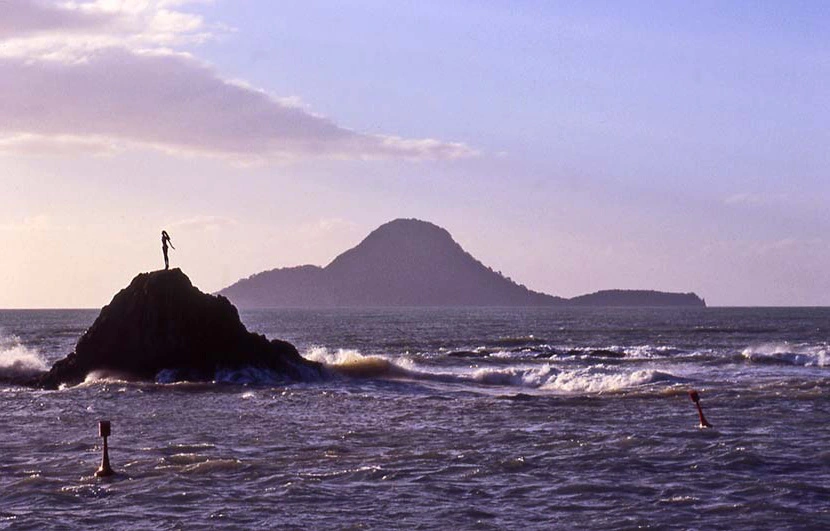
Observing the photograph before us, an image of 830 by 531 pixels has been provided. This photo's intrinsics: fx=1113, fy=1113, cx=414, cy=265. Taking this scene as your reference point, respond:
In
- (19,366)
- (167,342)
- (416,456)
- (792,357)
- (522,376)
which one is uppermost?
(167,342)

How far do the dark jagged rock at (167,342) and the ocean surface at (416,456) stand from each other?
145 centimetres

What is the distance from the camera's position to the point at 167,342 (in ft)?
146

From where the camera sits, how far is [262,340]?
46250 millimetres

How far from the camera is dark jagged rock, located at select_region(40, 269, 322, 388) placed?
43.9 metres

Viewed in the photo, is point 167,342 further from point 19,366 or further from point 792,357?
point 792,357

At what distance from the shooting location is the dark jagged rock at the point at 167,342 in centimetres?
4391

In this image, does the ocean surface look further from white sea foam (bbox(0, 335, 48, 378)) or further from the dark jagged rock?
white sea foam (bbox(0, 335, 48, 378))

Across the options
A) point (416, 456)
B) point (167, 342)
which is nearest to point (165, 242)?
point (167, 342)

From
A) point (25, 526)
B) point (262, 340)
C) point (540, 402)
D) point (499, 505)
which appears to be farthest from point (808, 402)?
point (25, 526)

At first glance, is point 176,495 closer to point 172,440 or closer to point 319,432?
point 172,440

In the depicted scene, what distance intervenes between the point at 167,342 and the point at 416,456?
2211cm

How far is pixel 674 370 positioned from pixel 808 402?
21128mm

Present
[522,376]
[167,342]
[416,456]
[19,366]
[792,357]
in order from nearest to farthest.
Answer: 1. [416,456]
2. [167,342]
3. [522,376]
4. [19,366]
5. [792,357]

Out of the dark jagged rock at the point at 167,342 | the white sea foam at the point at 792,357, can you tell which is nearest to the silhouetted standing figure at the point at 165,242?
the dark jagged rock at the point at 167,342
